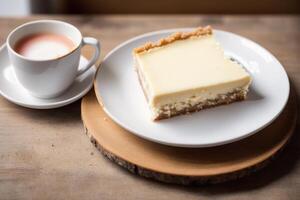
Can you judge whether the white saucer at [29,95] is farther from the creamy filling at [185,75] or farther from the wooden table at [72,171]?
the creamy filling at [185,75]

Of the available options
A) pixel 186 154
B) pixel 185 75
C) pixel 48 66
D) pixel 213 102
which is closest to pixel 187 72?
pixel 185 75

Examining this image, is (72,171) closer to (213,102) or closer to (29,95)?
(29,95)

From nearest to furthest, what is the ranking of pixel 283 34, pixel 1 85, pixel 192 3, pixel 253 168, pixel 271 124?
pixel 253 168
pixel 271 124
pixel 1 85
pixel 283 34
pixel 192 3

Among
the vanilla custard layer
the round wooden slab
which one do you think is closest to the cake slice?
the vanilla custard layer

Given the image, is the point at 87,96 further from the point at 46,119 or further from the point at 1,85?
the point at 1,85

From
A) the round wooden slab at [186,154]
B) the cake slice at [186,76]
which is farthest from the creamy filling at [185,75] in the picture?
the round wooden slab at [186,154]

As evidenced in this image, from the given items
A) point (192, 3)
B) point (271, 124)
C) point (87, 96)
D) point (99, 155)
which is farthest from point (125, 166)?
point (192, 3)
